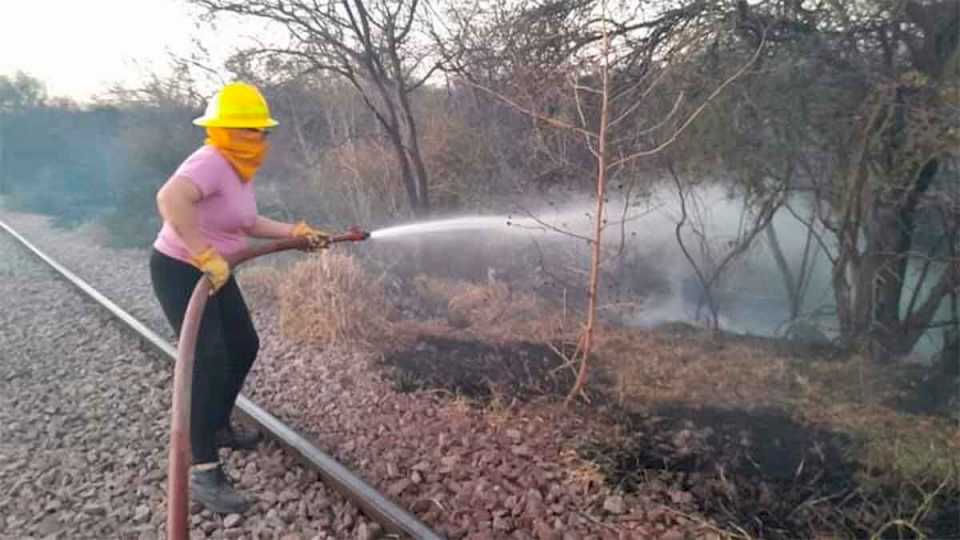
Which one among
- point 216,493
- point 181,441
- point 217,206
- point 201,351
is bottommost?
point 216,493

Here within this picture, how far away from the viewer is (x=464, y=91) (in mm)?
9945

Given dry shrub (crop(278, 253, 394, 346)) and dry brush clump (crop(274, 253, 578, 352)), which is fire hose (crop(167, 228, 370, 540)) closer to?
dry brush clump (crop(274, 253, 578, 352))

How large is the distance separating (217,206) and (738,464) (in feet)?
11.0

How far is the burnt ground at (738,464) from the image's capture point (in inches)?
138

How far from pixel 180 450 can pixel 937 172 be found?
5819 mm

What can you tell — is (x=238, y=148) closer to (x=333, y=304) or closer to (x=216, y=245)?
(x=216, y=245)

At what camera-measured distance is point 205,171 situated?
334 cm

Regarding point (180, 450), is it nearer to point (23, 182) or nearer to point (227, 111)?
point (227, 111)

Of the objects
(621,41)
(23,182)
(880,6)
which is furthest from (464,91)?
(23,182)

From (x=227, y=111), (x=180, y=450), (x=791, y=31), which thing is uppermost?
(x=791, y=31)

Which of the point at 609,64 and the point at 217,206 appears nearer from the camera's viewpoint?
the point at 217,206

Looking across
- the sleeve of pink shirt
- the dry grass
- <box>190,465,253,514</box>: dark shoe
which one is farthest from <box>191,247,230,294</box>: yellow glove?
the dry grass

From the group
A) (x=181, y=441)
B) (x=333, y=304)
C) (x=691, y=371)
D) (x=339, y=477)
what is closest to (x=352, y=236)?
(x=339, y=477)

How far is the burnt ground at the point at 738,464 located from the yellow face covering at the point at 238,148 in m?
2.42
